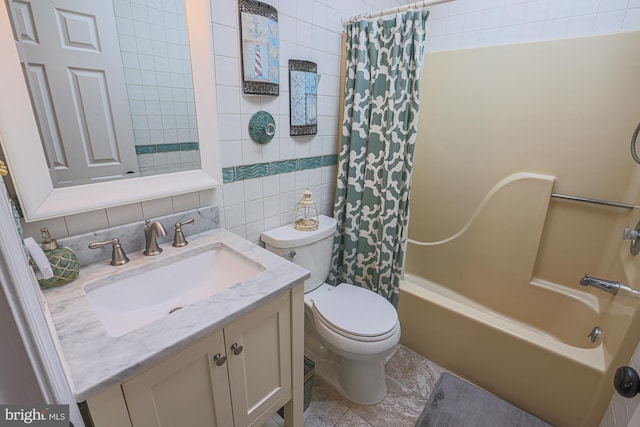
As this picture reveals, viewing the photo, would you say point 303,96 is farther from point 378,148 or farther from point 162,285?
point 162,285

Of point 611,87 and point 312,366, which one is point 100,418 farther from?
point 611,87

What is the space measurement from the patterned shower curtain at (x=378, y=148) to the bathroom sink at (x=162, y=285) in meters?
0.83

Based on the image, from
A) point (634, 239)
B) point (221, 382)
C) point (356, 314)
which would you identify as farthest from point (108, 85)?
point (634, 239)

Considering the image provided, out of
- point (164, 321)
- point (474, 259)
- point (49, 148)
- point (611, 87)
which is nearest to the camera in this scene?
point (164, 321)

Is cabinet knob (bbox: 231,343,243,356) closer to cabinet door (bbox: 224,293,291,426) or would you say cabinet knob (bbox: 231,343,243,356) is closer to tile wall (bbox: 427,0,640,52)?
cabinet door (bbox: 224,293,291,426)

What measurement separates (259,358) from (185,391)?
24cm

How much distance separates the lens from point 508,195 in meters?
1.83

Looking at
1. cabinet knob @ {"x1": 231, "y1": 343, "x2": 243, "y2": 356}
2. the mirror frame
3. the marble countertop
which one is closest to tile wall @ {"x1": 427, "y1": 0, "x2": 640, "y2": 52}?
the mirror frame

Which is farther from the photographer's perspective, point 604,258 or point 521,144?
point 521,144

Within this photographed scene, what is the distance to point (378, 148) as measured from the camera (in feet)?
5.40

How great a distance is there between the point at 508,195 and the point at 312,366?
1.50 meters

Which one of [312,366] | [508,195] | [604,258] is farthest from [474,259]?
[312,366]

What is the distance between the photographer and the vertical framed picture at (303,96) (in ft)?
4.71

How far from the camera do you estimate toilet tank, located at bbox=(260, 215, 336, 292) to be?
57.1 inches
